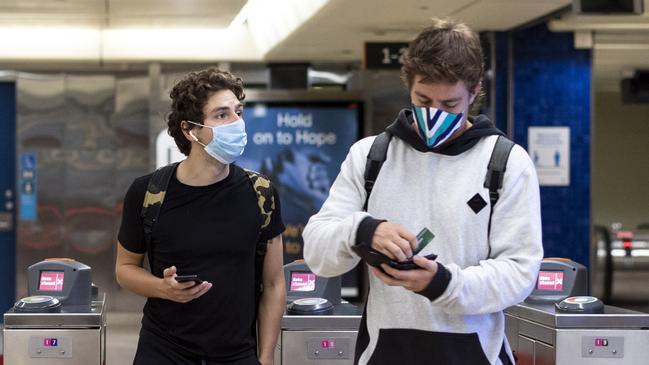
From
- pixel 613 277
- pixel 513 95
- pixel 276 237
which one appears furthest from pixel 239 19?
pixel 276 237

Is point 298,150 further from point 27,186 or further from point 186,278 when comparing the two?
point 186,278

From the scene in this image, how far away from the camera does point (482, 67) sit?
7.43 ft

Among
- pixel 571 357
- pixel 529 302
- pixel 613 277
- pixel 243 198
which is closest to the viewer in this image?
pixel 243 198

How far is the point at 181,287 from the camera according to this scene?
3.01 metres

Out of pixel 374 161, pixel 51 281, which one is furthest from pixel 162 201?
pixel 51 281

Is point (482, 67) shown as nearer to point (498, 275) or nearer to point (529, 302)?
point (498, 275)

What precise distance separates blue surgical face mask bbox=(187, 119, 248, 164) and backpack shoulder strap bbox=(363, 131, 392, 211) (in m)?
1.00

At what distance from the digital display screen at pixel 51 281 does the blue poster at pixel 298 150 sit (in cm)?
557

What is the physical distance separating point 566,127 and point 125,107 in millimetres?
4312

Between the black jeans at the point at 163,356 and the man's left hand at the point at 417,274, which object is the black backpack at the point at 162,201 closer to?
the black jeans at the point at 163,356

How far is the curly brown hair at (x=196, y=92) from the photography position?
327 centimetres

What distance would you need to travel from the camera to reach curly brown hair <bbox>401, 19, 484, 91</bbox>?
85.9 inches

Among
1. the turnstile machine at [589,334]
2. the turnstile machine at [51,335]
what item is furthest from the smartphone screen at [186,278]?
the turnstile machine at [589,334]

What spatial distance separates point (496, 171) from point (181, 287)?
3.58 feet
